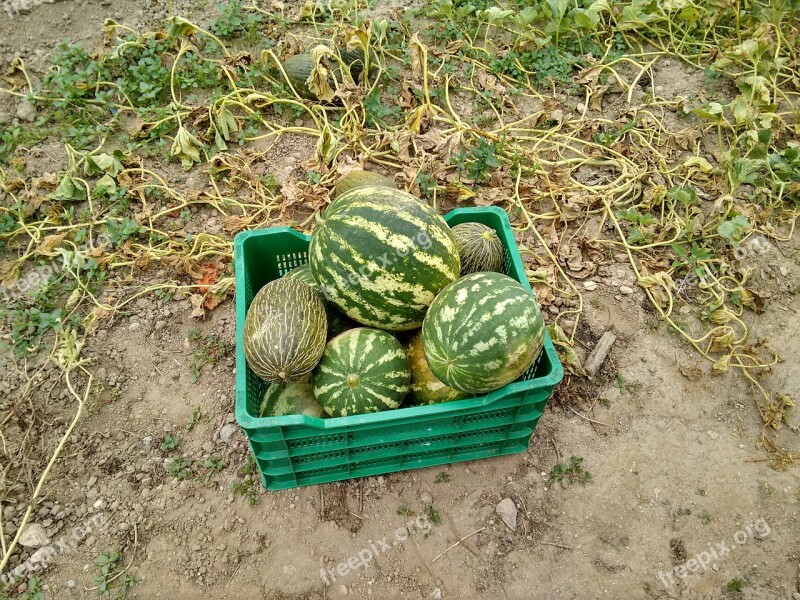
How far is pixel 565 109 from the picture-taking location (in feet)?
14.8

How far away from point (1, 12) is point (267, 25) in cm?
228

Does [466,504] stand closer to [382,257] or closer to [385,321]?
[385,321]

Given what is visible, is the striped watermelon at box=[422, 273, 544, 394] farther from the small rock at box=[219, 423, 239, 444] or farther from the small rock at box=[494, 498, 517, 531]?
the small rock at box=[219, 423, 239, 444]

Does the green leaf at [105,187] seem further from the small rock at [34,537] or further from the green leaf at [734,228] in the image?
the green leaf at [734,228]

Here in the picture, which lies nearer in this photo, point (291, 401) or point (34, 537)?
point (291, 401)

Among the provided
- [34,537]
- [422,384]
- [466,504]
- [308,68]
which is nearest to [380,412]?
[422,384]

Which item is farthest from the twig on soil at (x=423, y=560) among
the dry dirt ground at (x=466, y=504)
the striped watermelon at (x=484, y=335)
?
the striped watermelon at (x=484, y=335)

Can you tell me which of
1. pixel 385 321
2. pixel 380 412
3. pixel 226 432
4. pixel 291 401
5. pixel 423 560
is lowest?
pixel 423 560

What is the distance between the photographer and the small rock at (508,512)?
2.74 metres

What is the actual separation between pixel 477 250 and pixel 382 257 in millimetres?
584

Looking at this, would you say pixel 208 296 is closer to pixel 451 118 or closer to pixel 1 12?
pixel 451 118

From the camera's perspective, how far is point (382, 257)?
2.36 meters

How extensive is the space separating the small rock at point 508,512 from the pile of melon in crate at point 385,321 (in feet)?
2.32

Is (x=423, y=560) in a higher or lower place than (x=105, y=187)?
lower
